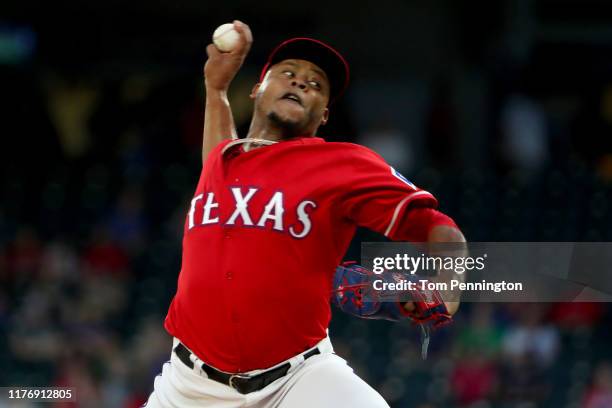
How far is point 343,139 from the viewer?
29.6 feet

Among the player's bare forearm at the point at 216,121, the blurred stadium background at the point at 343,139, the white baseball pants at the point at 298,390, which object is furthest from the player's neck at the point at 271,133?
the blurred stadium background at the point at 343,139

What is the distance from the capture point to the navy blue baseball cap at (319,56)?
3.46 metres

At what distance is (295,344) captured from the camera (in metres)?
3.11

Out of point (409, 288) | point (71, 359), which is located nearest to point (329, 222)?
point (409, 288)

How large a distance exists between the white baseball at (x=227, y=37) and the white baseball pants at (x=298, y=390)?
1062 mm

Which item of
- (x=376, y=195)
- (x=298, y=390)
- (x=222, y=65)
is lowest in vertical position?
(x=298, y=390)

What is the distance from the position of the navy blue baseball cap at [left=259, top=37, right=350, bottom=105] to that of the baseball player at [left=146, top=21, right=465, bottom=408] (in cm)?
37

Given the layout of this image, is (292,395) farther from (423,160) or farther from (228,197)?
(423,160)

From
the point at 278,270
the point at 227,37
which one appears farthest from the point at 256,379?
the point at 227,37

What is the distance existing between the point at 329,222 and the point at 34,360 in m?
4.99

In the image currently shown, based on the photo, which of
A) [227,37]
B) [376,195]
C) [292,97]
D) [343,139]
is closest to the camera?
[376,195]

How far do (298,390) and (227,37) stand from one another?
4.00 feet

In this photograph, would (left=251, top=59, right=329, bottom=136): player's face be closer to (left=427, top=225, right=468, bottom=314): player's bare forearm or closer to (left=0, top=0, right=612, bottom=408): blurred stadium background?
(left=427, top=225, right=468, bottom=314): player's bare forearm

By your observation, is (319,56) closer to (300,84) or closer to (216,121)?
(300,84)
